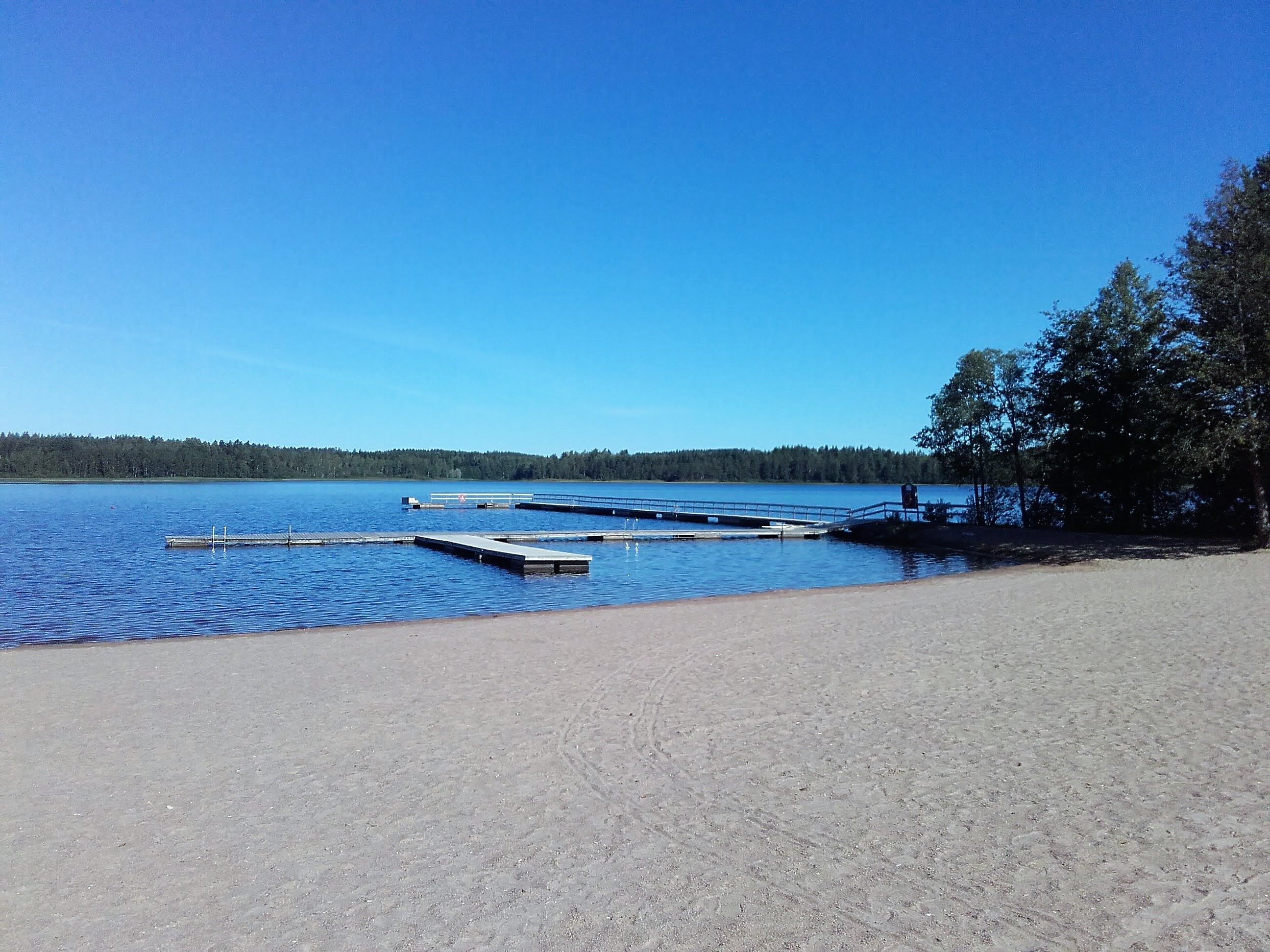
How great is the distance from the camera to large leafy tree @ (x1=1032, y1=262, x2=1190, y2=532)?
25.3m

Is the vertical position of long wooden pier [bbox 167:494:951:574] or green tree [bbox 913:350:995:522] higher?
green tree [bbox 913:350:995:522]

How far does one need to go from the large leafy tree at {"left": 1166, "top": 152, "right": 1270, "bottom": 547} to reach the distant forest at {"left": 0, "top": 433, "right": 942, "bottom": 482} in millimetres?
94240

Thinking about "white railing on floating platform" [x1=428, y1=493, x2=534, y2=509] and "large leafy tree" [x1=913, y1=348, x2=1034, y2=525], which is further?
"white railing on floating platform" [x1=428, y1=493, x2=534, y2=509]

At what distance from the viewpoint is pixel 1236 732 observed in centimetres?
633

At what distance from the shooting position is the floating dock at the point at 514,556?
25141 millimetres

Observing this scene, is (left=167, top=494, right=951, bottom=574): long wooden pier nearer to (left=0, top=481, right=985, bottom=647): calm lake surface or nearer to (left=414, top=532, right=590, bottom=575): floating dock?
(left=414, top=532, right=590, bottom=575): floating dock

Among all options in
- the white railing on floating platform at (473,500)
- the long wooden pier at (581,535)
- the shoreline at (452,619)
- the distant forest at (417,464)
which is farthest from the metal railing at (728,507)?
the distant forest at (417,464)

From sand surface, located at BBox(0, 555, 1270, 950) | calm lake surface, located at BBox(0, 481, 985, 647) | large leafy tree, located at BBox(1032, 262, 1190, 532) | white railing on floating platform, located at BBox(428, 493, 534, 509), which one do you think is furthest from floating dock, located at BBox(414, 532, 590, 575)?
white railing on floating platform, located at BBox(428, 493, 534, 509)

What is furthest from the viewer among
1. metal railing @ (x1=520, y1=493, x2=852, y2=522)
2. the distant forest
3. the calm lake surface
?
the distant forest

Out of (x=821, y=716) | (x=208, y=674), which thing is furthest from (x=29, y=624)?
(x=821, y=716)

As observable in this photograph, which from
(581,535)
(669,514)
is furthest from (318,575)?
(669,514)

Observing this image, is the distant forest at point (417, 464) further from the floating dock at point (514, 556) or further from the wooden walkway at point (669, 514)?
the floating dock at point (514, 556)

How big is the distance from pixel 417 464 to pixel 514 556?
149538mm

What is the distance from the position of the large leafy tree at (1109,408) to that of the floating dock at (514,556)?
17.2m
